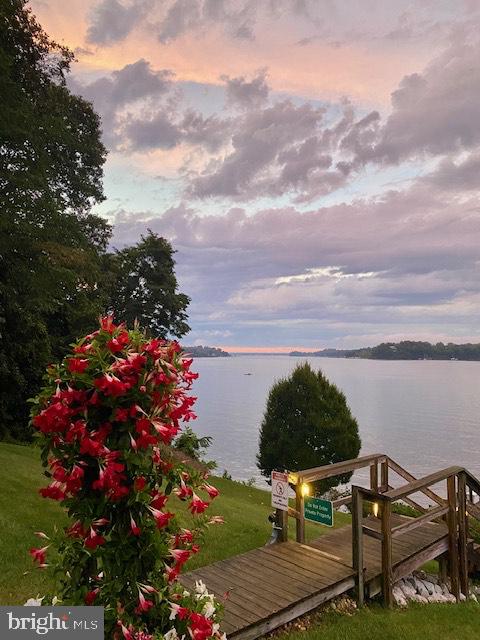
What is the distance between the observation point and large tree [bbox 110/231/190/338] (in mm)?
36688

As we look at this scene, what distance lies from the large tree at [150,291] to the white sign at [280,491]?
28986 mm

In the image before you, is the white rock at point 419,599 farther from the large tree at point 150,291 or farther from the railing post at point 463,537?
the large tree at point 150,291

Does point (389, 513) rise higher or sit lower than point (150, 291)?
lower

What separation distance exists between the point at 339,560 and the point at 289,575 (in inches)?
42.7

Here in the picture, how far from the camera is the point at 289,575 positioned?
6.87 metres

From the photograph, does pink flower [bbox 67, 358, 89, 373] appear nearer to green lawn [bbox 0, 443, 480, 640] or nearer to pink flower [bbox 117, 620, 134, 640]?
green lawn [bbox 0, 443, 480, 640]

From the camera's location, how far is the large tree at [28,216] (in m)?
15.9

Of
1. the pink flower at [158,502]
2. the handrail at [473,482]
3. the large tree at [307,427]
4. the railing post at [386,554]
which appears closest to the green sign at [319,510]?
the railing post at [386,554]

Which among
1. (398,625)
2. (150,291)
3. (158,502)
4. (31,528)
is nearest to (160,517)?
(158,502)

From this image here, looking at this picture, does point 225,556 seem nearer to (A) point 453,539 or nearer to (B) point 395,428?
(A) point 453,539

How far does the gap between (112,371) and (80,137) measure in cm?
2959

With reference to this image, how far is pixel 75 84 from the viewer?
30.8 metres

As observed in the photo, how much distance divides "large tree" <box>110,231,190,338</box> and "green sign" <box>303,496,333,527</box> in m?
29.3

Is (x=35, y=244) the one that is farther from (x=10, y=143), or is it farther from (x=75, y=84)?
(x=75, y=84)
